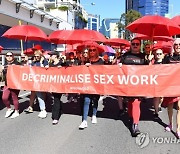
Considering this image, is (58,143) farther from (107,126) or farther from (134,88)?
(134,88)

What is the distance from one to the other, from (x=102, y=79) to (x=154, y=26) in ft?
8.77

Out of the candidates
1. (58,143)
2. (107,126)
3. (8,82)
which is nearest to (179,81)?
(107,126)

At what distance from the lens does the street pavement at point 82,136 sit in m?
5.41

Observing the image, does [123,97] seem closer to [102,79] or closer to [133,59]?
[102,79]

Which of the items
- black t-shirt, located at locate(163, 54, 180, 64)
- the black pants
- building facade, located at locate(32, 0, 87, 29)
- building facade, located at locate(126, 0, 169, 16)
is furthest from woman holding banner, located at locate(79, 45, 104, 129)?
building facade, located at locate(126, 0, 169, 16)

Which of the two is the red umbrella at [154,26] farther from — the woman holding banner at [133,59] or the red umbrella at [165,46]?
the red umbrella at [165,46]

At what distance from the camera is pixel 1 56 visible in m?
11.0

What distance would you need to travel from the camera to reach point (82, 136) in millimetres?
6223

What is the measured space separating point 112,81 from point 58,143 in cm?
196

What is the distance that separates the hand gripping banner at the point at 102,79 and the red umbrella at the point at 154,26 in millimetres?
1460

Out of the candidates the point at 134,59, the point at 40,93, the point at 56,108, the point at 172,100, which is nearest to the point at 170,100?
the point at 172,100

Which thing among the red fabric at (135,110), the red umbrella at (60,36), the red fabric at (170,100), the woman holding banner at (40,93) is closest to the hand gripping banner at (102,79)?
the red fabric at (170,100)

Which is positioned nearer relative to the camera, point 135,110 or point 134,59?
point 135,110

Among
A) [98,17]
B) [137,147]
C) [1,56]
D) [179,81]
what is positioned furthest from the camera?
[98,17]
